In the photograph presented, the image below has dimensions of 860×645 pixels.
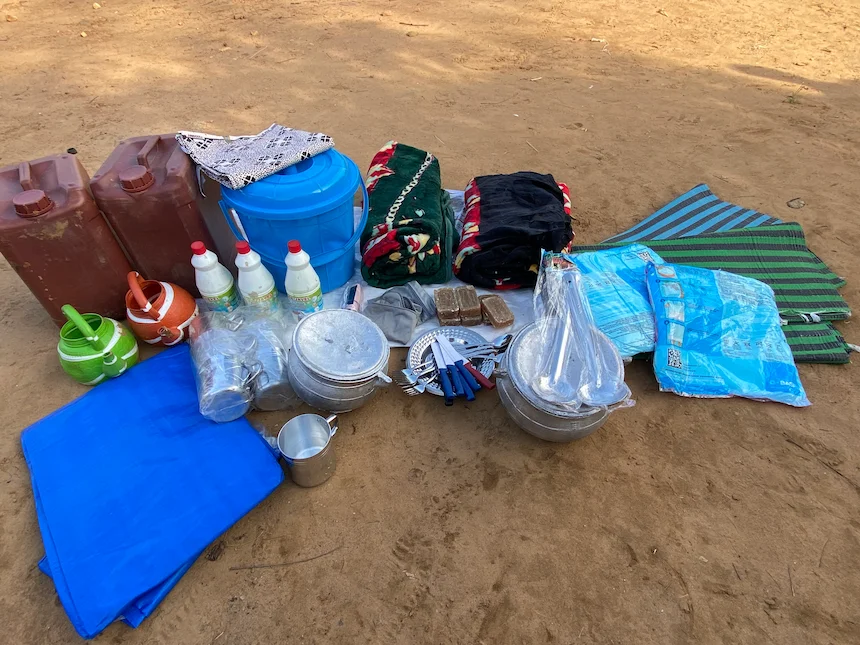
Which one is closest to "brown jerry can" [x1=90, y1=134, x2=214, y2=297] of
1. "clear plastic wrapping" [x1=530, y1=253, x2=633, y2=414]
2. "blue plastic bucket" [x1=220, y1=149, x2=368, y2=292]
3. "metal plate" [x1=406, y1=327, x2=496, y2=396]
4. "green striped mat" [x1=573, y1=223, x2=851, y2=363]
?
"blue plastic bucket" [x1=220, y1=149, x2=368, y2=292]

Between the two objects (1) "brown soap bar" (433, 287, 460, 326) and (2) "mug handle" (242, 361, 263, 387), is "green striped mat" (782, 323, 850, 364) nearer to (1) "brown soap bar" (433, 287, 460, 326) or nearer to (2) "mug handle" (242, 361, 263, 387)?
(1) "brown soap bar" (433, 287, 460, 326)

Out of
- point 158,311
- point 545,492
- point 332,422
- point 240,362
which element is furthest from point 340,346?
point 545,492

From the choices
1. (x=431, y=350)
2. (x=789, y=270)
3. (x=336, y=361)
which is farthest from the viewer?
(x=789, y=270)

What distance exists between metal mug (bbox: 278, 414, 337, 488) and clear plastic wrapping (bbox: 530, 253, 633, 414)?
967mm

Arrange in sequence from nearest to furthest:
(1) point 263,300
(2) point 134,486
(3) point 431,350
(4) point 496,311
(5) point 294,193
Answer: (2) point 134,486 → (5) point 294,193 → (1) point 263,300 → (3) point 431,350 → (4) point 496,311

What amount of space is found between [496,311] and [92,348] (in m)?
2.08

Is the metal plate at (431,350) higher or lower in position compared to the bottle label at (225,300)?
lower

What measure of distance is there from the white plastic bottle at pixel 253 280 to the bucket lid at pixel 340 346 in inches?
14.3

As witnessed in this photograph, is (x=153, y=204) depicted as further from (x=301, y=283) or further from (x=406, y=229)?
(x=406, y=229)

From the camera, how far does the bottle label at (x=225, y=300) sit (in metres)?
2.60

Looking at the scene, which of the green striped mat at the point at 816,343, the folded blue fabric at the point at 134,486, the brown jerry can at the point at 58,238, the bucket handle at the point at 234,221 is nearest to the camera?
the folded blue fabric at the point at 134,486

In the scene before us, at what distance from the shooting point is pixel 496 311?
2820 millimetres

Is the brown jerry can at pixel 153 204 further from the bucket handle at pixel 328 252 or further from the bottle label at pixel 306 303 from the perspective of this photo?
the bottle label at pixel 306 303

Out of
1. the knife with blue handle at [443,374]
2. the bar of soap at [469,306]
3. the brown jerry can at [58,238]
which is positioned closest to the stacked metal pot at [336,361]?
the knife with blue handle at [443,374]
